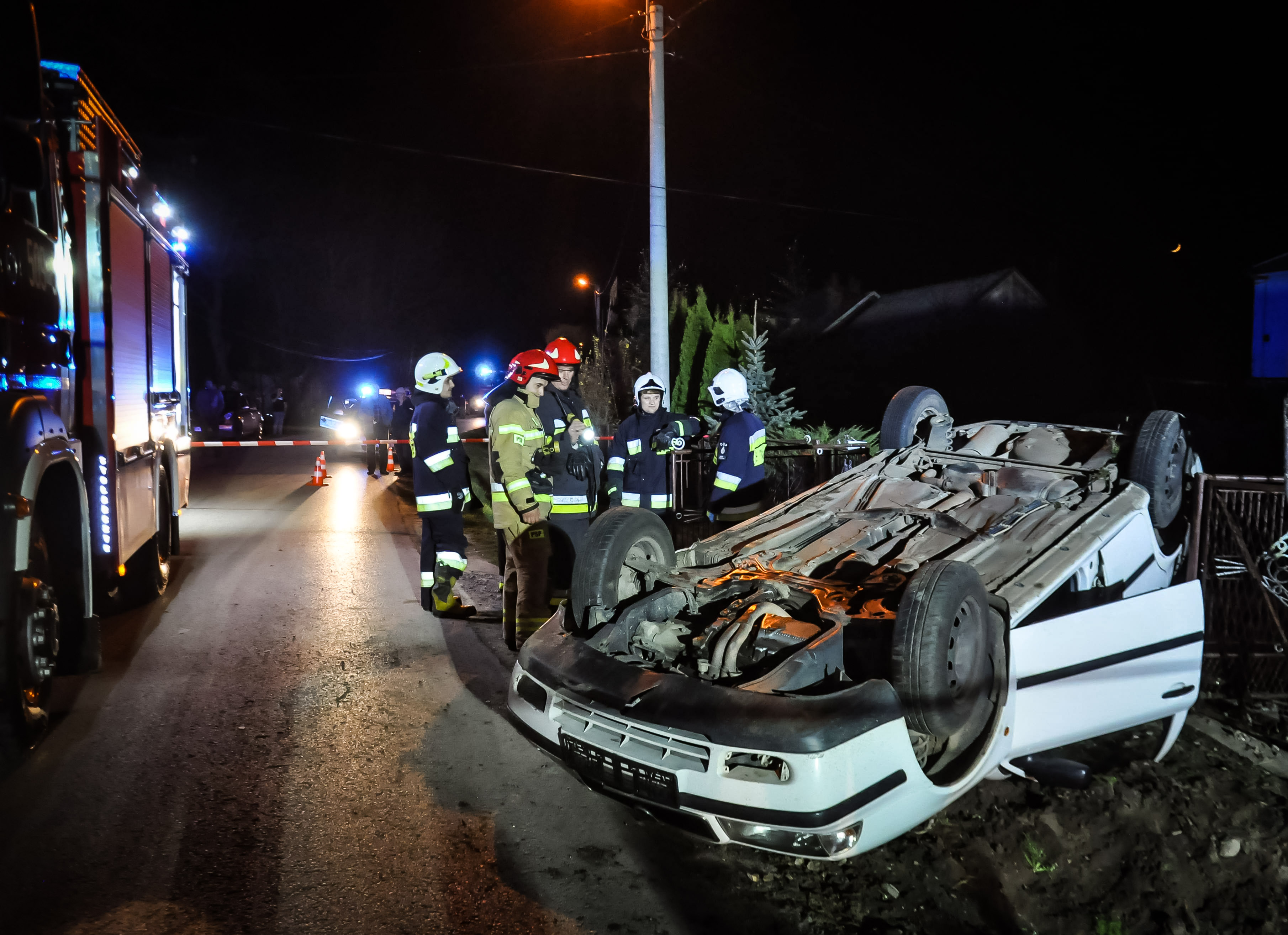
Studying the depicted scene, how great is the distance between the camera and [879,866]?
3.24 m

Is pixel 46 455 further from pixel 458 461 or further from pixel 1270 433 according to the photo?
pixel 1270 433

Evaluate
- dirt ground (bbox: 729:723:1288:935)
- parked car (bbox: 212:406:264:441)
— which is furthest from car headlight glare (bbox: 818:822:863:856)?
parked car (bbox: 212:406:264:441)

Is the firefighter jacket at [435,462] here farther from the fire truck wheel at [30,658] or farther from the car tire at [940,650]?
the car tire at [940,650]

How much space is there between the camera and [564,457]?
5840 millimetres

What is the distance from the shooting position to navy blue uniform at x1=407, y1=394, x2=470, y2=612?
21.2 feet

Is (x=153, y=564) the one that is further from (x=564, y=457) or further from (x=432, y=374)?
(x=564, y=457)

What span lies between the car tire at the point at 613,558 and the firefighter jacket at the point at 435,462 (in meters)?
2.56

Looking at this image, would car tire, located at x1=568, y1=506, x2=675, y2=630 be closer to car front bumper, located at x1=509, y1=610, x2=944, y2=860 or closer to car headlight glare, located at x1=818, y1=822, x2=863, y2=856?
car front bumper, located at x1=509, y1=610, x2=944, y2=860

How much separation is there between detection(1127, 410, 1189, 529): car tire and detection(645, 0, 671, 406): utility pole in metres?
5.97

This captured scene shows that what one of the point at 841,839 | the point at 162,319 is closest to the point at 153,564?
the point at 162,319

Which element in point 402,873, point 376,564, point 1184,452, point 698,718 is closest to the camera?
point 698,718

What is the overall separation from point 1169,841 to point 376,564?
22.7 ft

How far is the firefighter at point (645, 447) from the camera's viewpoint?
6668mm

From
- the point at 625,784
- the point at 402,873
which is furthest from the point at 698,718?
the point at 402,873
